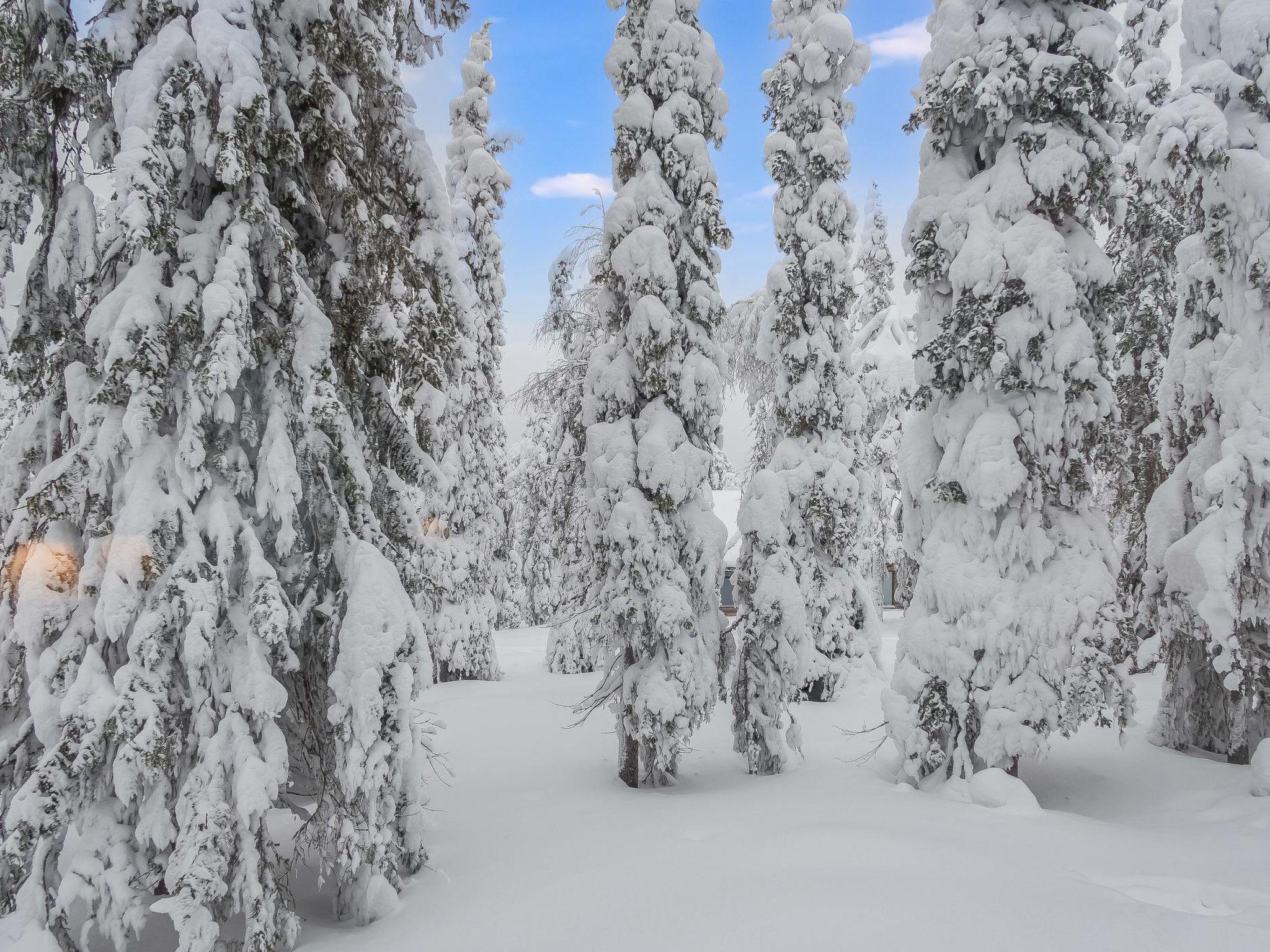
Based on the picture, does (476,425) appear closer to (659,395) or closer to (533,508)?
(533,508)

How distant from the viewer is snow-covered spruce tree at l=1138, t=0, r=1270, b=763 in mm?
8328

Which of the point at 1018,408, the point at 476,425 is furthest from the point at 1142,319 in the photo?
the point at 476,425

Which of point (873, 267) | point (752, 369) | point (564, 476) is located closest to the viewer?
point (564, 476)

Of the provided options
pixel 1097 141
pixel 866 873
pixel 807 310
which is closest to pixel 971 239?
pixel 1097 141

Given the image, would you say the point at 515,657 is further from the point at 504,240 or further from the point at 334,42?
the point at 334,42

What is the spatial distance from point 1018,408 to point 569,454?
17.8ft

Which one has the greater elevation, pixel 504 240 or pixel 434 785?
pixel 504 240

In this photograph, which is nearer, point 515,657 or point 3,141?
point 3,141

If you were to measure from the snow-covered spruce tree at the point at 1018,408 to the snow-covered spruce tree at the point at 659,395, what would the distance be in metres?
2.47

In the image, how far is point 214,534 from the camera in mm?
5121

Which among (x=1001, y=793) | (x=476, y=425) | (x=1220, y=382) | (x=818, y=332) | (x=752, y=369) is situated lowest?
(x=1001, y=793)

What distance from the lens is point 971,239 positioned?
27.1ft

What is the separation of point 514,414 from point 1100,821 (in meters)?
16.3

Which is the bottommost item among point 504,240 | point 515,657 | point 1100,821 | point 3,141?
point 515,657
